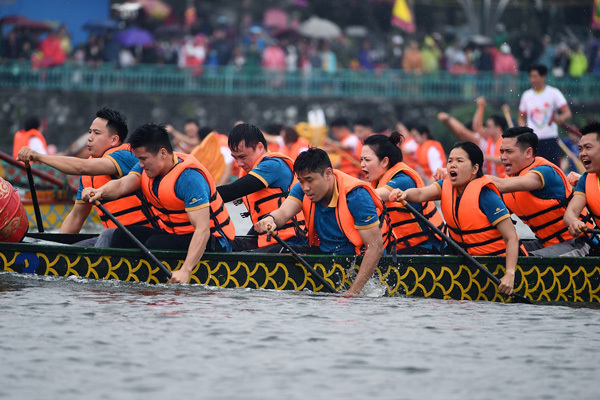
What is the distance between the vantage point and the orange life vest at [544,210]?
7.83 m

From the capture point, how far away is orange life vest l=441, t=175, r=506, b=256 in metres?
7.24

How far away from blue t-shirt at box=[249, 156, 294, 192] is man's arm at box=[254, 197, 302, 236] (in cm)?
44

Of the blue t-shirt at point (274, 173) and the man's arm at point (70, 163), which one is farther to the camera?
the blue t-shirt at point (274, 173)

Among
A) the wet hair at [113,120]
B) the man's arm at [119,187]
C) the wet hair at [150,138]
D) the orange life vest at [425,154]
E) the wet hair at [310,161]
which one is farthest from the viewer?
the orange life vest at [425,154]

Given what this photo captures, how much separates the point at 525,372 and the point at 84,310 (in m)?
2.94

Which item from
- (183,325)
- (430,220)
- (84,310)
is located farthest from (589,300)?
(84,310)

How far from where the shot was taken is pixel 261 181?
25.6 ft

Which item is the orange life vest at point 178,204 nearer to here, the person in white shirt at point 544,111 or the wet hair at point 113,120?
the wet hair at point 113,120

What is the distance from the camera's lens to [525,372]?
211 inches

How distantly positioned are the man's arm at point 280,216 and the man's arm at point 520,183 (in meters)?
1.46

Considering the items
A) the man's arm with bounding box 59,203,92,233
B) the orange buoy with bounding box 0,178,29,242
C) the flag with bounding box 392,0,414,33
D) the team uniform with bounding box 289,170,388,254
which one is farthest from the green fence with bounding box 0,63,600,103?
the team uniform with bounding box 289,170,388,254

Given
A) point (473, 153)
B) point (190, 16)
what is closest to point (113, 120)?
point (473, 153)

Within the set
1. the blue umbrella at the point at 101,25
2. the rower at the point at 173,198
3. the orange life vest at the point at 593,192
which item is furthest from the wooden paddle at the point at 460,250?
the blue umbrella at the point at 101,25

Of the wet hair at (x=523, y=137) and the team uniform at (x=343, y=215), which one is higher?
the wet hair at (x=523, y=137)
